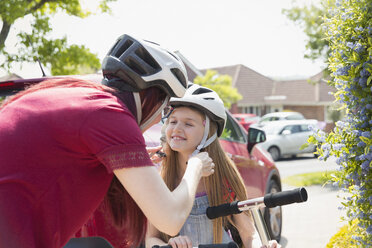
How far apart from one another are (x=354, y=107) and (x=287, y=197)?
1.55 m

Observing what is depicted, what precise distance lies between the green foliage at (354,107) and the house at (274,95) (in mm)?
42149

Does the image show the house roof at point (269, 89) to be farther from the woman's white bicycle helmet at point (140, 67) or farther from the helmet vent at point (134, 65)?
the helmet vent at point (134, 65)

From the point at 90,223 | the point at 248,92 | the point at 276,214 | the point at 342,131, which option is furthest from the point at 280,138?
the point at 248,92

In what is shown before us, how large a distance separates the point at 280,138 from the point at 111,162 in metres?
20.7

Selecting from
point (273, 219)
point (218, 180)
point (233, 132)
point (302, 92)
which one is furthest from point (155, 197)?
point (302, 92)

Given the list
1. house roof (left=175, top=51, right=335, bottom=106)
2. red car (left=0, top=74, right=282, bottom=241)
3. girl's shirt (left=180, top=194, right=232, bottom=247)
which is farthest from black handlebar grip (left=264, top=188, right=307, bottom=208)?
house roof (left=175, top=51, right=335, bottom=106)

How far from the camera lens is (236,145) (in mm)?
5883

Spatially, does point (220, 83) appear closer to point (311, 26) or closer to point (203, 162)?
point (311, 26)

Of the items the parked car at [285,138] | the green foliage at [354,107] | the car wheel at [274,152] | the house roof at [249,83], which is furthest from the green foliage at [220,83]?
the green foliage at [354,107]

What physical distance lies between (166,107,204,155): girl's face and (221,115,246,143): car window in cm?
265

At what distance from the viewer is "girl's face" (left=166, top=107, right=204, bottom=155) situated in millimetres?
3215

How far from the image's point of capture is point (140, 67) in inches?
70.6

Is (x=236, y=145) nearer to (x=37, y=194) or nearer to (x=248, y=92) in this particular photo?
(x=37, y=194)

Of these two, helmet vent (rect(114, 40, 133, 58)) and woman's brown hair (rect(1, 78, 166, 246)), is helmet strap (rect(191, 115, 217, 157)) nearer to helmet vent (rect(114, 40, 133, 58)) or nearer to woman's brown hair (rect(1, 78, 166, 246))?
woman's brown hair (rect(1, 78, 166, 246))
